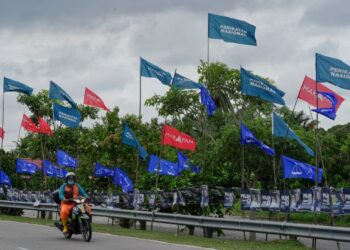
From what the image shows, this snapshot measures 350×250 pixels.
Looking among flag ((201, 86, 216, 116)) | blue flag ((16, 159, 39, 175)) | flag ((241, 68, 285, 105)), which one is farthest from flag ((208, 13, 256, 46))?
blue flag ((16, 159, 39, 175))

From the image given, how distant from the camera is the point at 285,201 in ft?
61.2

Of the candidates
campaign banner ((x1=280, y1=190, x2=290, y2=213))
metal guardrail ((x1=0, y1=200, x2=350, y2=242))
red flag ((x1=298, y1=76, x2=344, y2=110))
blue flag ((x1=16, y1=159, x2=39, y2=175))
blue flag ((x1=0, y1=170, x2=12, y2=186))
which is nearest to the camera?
metal guardrail ((x1=0, y1=200, x2=350, y2=242))

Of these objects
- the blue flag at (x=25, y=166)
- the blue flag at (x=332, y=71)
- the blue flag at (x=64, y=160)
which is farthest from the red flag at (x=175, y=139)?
the blue flag at (x=25, y=166)

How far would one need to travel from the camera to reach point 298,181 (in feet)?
114

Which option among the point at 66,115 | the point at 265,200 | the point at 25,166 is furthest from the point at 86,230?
the point at 25,166

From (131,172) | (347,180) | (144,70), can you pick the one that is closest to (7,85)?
(131,172)

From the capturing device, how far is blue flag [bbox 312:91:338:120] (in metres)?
17.6

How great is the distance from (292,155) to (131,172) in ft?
28.1

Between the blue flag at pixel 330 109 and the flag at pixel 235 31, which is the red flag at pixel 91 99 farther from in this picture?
the blue flag at pixel 330 109

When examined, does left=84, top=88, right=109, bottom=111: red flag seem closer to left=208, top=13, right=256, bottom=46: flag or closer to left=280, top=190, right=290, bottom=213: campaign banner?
left=208, top=13, right=256, bottom=46: flag

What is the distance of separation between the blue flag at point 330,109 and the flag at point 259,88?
1688mm

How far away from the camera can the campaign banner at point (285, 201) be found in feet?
60.8

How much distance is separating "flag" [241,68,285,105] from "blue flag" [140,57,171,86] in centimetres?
515

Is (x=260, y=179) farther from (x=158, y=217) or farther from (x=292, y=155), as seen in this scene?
(x=158, y=217)
